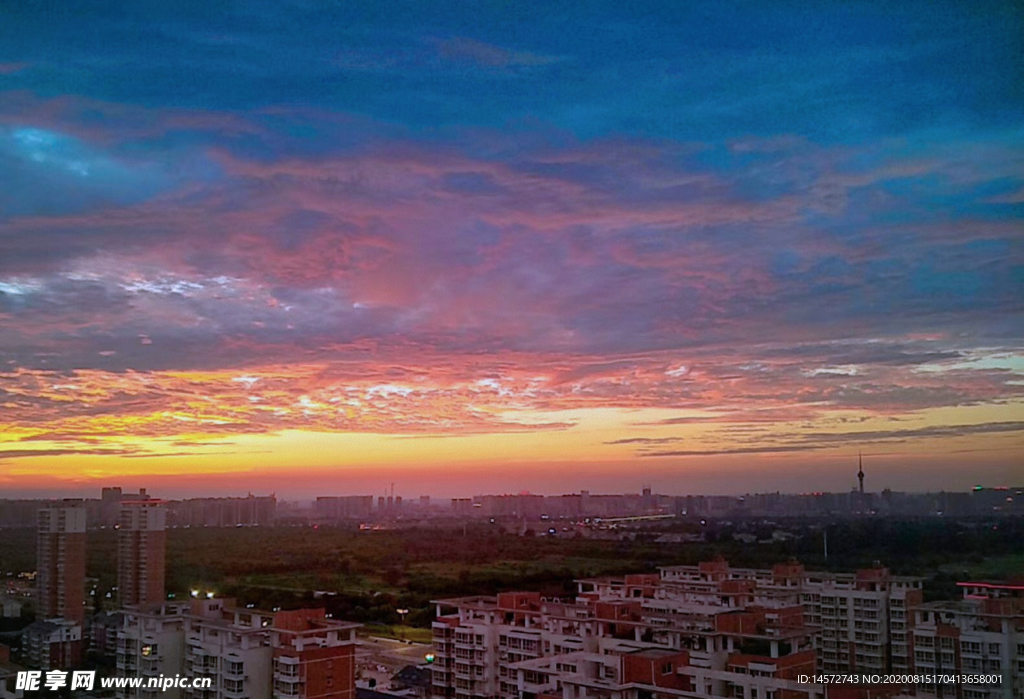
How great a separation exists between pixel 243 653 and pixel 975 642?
4.54m

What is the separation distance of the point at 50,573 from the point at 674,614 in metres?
5.21

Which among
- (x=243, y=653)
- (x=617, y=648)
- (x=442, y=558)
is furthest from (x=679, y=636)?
(x=442, y=558)

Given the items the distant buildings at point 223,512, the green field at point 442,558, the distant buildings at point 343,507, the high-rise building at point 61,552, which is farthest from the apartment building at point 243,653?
the distant buildings at point 343,507

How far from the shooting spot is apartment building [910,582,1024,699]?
4945 millimetres

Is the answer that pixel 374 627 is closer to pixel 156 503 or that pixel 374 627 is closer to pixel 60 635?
pixel 156 503

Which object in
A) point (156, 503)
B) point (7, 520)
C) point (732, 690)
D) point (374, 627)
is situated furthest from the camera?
point (374, 627)

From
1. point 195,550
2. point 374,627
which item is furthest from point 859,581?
point 195,550

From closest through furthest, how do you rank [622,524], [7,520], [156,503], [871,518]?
[7,520], [156,503], [871,518], [622,524]

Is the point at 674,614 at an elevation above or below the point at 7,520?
below

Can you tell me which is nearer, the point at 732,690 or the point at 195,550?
the point at 732,690

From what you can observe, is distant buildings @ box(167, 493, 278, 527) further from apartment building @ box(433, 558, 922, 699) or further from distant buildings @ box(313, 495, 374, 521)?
apartment building @ box(433, 558, 922, 699)

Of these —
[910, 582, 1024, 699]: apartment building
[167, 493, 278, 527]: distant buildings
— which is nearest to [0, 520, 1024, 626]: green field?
[167, 493, 278, 527]: distant buildings

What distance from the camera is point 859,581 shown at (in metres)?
7.12

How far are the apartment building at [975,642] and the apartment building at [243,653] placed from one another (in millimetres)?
3406
